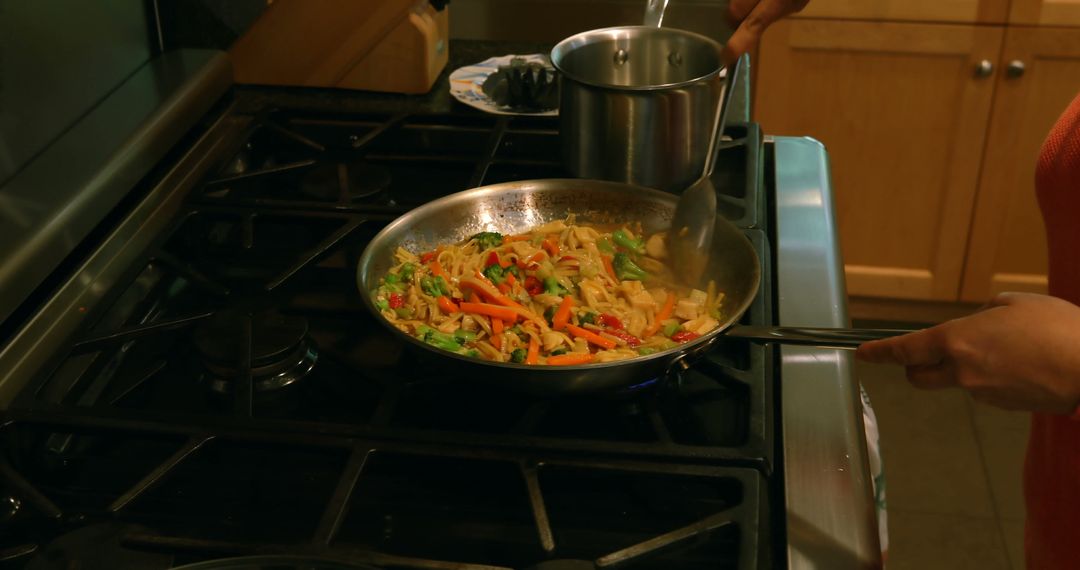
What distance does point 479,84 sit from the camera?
1435 millimetres

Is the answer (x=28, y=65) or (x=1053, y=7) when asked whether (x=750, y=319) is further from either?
(x=1053, y=7)

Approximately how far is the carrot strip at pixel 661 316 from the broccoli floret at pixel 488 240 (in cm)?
17

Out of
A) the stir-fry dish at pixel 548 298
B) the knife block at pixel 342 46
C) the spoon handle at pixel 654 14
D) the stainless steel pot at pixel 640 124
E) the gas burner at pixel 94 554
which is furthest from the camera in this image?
the knife block at pixel 342 46

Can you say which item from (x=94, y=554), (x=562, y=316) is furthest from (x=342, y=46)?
(x=94, y=554)

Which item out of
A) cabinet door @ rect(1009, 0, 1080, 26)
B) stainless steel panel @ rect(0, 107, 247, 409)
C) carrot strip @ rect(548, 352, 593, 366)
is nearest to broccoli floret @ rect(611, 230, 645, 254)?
carrot strip @ rect(548, 352, 593, 366)

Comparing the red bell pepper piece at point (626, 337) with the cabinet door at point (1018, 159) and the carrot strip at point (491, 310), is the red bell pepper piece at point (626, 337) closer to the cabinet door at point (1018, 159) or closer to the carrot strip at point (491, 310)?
the carrot strip at point (491, 310)

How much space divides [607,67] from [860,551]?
748mm

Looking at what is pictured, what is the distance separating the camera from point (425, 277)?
96 centimetres

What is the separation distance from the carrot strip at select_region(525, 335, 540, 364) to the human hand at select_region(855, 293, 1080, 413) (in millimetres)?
269

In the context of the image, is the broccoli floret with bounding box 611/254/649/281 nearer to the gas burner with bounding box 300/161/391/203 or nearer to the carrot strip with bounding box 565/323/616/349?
the carrot strip with bounding box 565/323/616/349

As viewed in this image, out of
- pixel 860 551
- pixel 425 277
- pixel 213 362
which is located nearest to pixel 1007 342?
pixel 860 551

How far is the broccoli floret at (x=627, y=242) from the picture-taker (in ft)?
3.41

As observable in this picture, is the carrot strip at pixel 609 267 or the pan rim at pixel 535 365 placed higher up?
the pan rim at pixel 535 365

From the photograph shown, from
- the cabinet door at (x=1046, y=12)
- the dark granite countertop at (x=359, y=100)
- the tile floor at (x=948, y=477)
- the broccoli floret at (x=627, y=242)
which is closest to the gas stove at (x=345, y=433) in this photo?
the broccoli floret at (x=627, y=242)
